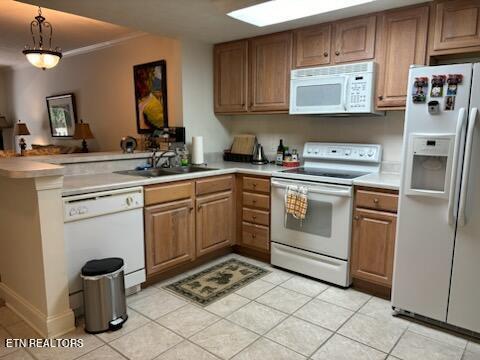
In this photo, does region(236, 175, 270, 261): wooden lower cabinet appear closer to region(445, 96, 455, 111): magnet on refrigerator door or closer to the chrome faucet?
the chrome faucet

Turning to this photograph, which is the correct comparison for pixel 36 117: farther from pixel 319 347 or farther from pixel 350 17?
pixel 319 347

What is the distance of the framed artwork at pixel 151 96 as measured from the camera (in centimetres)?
388

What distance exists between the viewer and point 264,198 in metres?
3.26

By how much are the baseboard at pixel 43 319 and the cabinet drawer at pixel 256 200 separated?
177cm

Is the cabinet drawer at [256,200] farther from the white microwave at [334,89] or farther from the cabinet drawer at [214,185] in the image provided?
the white microwave at [334,89]

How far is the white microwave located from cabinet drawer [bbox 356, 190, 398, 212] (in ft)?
2.32

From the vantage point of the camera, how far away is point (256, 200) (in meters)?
3.32

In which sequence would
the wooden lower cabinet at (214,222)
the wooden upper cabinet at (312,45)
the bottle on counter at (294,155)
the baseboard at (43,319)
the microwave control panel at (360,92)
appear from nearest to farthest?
the baseboard at (43,319)
the microwave control panel at (360,92)
the wooden upper cabinet at (312,45)
the wooden lower cabinet at (214,222)
the bottle on counter at (294,155)

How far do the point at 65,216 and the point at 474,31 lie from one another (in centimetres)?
299

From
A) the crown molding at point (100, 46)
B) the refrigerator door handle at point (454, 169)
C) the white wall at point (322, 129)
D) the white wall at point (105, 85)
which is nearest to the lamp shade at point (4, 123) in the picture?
the white wall at point (105, 85)

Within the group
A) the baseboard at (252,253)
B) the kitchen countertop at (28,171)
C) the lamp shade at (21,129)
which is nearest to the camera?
the kitchen countertop at (28,171)

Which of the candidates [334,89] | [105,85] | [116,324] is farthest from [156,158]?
[105,85]

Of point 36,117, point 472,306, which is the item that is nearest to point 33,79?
point 36,117

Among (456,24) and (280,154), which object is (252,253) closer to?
(280,154)
